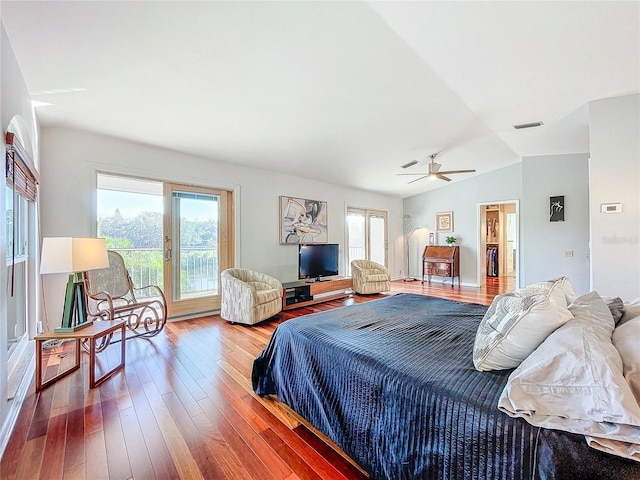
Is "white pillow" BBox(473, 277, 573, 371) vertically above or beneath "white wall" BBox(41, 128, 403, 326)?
beneath

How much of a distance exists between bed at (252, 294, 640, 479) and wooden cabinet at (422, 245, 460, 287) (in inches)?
204

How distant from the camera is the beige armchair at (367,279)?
577cm

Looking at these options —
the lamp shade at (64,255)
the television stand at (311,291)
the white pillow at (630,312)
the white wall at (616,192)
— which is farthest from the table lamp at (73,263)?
the white wall at (616,192)

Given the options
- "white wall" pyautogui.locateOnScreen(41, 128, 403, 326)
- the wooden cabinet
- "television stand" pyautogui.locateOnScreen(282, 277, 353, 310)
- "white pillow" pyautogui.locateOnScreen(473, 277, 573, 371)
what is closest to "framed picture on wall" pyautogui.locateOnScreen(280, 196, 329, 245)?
"white wall" pyautogui.locateOnScreen(41, 128, 403, 326)

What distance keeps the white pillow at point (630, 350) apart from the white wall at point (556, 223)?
491 cm

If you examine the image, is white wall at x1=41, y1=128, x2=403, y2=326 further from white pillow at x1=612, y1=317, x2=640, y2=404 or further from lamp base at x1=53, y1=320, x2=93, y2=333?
white pillow at x1=612, y1=317, x2=640, y2=404

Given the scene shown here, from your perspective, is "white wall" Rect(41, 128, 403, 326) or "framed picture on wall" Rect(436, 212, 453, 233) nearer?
"white wall" Rect(41, 128, 403, 326)

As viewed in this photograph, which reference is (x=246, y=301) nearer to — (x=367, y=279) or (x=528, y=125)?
(x=367, y=279)

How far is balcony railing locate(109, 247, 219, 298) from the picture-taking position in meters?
4.22

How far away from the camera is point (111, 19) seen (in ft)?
5.94

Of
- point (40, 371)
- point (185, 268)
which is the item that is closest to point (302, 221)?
point (185, 268)

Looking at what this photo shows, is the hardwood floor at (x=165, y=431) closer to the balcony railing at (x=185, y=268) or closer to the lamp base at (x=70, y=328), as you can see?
the lamp base at (x=70, y=328)

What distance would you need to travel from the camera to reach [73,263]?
2.22 m

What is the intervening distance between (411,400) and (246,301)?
2.92 m
